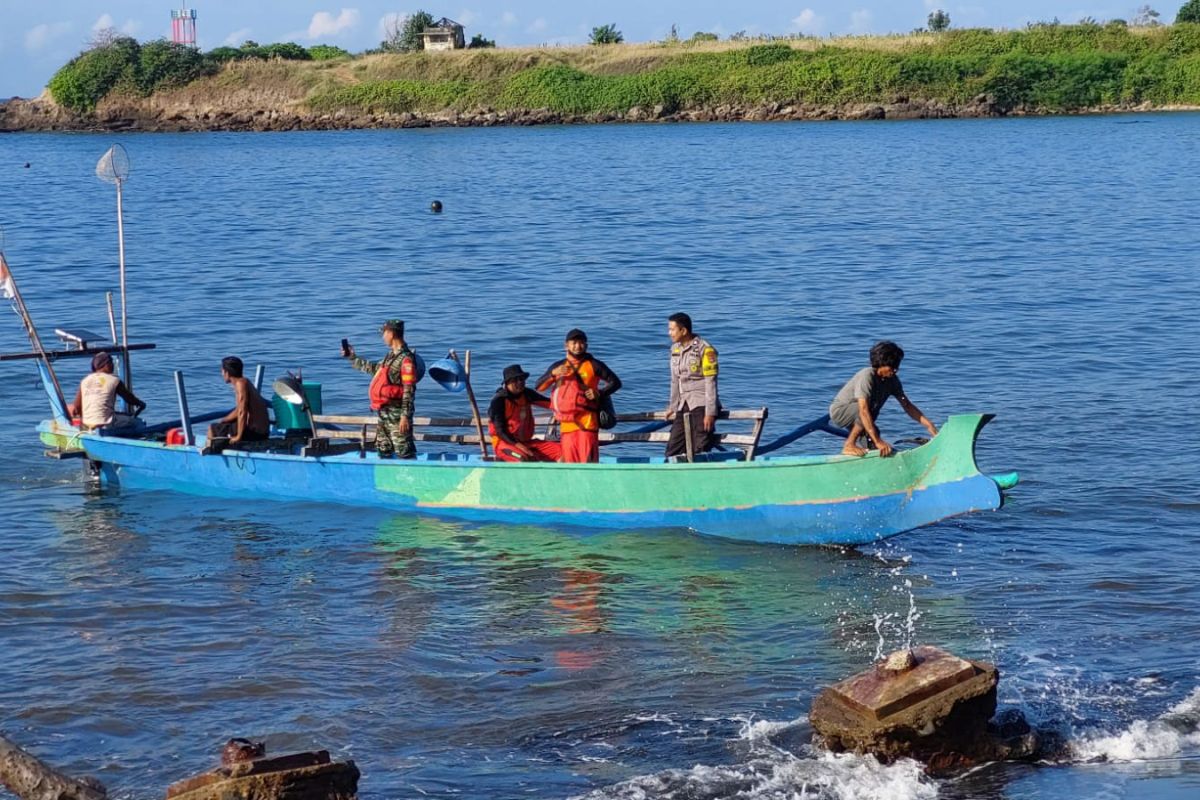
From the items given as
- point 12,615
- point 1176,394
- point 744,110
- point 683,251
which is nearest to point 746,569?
point 12,615

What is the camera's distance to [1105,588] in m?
12.0

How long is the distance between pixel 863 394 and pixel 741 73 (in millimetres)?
71020

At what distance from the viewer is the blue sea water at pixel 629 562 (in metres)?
9.41

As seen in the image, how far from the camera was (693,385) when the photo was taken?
13109 mm

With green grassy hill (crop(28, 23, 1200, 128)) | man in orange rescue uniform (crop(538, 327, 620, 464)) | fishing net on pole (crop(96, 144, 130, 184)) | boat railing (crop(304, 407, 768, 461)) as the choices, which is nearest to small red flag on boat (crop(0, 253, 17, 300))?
fishing net on pole (crop(96, 144, 130, 184))

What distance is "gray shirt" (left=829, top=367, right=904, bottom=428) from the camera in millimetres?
12234

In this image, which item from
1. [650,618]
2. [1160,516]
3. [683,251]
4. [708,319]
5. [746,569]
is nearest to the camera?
[650,618]

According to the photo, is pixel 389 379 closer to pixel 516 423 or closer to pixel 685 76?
pixel 516 423

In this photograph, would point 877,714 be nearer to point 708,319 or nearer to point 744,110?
point 708,319

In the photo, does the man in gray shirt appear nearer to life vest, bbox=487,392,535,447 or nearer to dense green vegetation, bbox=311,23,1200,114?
life vest, bbox=487,392,535,447

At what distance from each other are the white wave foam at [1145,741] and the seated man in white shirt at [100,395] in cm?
996

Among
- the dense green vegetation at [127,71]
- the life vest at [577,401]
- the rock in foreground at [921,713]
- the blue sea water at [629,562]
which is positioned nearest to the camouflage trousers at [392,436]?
the blue sea water at [629,562]

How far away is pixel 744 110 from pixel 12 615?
70.3 metres

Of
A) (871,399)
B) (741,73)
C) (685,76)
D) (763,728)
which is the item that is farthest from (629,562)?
(741,73)
